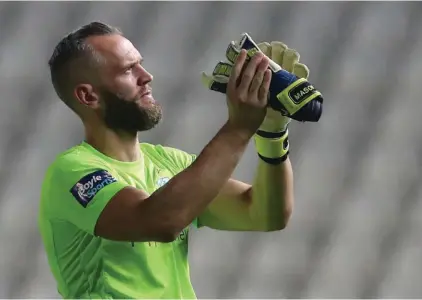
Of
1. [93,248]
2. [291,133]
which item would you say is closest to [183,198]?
[93,248]

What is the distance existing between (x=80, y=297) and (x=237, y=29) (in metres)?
1.52

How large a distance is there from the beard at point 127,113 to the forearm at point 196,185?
0.25 m

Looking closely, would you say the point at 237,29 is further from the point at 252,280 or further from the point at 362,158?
the point at 252,280

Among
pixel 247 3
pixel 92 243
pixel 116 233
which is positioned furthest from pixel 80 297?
pixel 247 3

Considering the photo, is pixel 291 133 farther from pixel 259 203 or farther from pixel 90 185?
pixel 90 185

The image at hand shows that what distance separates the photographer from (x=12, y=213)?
2607 millimetres

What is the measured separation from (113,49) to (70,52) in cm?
8

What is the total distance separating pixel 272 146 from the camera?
1.56 meters

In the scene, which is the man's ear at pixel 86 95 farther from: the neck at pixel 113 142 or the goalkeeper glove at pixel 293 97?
the goalkeeper glove at pixel 293 97

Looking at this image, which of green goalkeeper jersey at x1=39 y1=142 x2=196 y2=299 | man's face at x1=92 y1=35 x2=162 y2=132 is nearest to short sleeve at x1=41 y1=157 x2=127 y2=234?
green goalkeeper jersey at x1=39 y1=142 x2=196 y2=299

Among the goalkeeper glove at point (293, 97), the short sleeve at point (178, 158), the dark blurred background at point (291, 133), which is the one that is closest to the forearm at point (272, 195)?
the short sleeve at point (178, 158)

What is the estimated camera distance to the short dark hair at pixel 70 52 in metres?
1.52

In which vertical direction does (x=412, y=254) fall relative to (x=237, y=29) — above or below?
below

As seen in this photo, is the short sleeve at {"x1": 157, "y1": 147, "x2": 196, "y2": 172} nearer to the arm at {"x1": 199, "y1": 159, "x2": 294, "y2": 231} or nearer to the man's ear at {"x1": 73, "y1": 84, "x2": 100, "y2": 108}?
the arm at {"x1": 199, "y1": 159, "x2": 294, "y2": 231}
